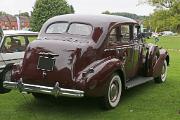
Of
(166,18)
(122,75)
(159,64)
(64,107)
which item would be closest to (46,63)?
(64,107)

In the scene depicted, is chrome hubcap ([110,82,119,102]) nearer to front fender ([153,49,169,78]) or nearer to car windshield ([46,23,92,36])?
car windshield ([46,23,92,36])

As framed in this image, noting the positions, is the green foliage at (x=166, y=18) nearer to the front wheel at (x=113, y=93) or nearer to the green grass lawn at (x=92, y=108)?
the green grass lawn at (x=92, y=108)

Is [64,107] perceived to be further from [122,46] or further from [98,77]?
[122,46]

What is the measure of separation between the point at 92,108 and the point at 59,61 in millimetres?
1406

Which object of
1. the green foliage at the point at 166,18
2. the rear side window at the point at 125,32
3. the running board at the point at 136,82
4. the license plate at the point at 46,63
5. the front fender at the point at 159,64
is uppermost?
the rear side window at the point at 125,32

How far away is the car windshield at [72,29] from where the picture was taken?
30.2 ft

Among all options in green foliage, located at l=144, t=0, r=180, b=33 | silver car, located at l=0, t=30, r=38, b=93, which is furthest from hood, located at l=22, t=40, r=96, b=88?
green foliage, located at l=144, t=0, r=180, b=33

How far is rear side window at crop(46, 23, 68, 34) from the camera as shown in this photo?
944 centimetres

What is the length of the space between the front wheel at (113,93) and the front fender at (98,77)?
23cm

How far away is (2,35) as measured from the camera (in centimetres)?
1061

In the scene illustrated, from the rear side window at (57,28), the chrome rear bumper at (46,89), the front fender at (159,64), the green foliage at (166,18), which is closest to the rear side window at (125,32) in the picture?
the rear side window at (57,28)

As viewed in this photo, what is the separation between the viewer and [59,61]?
A: 8.24 metres

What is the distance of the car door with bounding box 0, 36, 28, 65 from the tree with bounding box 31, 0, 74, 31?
69114mm

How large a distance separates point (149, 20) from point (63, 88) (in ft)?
218
